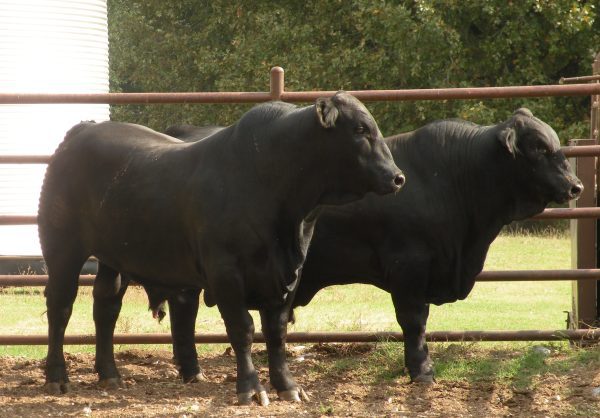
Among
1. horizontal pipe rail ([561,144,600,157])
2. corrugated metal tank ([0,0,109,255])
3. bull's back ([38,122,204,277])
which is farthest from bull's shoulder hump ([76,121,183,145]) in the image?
corrugated metal tank ([0,0,109,255])

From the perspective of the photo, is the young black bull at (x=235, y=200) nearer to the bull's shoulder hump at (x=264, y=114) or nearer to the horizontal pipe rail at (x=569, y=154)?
the bull's shoulder hump at (x=264, y=114)

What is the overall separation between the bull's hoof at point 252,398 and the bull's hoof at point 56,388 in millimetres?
1131

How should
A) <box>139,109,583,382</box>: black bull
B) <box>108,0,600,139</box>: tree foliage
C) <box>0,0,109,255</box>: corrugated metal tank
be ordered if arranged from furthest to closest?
<box>108,0,600,139</box>: tree foliage → <box>0,0,109,255</box>: corrugated metal tank → <box>139,109,583,382</box>: black bull

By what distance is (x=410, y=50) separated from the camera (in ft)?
67.7

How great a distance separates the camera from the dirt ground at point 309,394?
5.42 meters

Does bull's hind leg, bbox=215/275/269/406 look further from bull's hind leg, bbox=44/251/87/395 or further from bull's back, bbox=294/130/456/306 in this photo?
bull's hind leg, bbox=44/251/87/395

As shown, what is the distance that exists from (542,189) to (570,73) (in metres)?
17.9

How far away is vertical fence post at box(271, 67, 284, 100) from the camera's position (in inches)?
269

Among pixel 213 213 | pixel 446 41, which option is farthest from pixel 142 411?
pixel 446 41

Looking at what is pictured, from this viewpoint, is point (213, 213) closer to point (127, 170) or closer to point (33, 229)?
point (127, 170)

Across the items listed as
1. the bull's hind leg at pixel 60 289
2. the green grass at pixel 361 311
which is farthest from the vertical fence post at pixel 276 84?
the green grass at pixel 361 311

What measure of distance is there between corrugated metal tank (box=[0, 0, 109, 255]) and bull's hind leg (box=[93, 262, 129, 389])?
5.44m

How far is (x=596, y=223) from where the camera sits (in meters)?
7.70

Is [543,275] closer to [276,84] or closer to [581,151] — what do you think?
[581,151]
